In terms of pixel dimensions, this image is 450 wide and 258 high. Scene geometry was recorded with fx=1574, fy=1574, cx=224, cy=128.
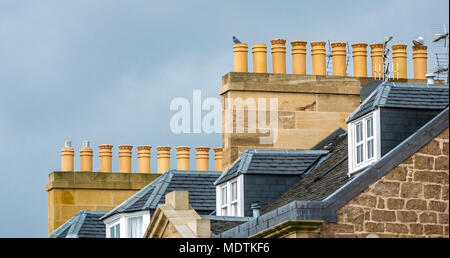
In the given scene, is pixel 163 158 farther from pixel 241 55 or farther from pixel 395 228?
pixel 395 228

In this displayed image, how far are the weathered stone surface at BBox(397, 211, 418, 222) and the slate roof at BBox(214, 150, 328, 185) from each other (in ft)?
28.5

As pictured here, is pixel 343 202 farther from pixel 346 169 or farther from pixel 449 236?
pixel 346 169

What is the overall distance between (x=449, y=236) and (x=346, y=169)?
537cm

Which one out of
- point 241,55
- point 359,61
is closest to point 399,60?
point 359,61

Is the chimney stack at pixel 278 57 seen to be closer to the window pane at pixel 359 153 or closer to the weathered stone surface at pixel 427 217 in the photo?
the window pane at pixel 359 153

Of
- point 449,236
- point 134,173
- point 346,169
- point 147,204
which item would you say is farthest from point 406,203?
point 134,173

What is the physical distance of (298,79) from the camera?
150 ft

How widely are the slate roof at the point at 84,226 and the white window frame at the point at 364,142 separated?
14.2 metres

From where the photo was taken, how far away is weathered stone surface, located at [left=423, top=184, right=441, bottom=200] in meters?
31.4

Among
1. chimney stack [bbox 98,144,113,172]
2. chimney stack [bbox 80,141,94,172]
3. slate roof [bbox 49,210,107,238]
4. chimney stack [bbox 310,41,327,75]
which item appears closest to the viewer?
chimney stack [bbox 310,41,327,75]

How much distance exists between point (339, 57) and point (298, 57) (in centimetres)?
130

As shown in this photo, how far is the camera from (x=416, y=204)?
31312mm

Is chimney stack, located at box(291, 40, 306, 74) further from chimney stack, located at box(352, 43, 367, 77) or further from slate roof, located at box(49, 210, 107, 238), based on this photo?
slate roof, located at box(49, 210, 107, 238)

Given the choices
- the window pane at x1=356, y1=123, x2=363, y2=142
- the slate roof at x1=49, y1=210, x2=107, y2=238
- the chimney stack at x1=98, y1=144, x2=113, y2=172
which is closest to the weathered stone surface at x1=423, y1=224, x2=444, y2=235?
the window pane at x1=356, y1=123, x2=363, y2=142
